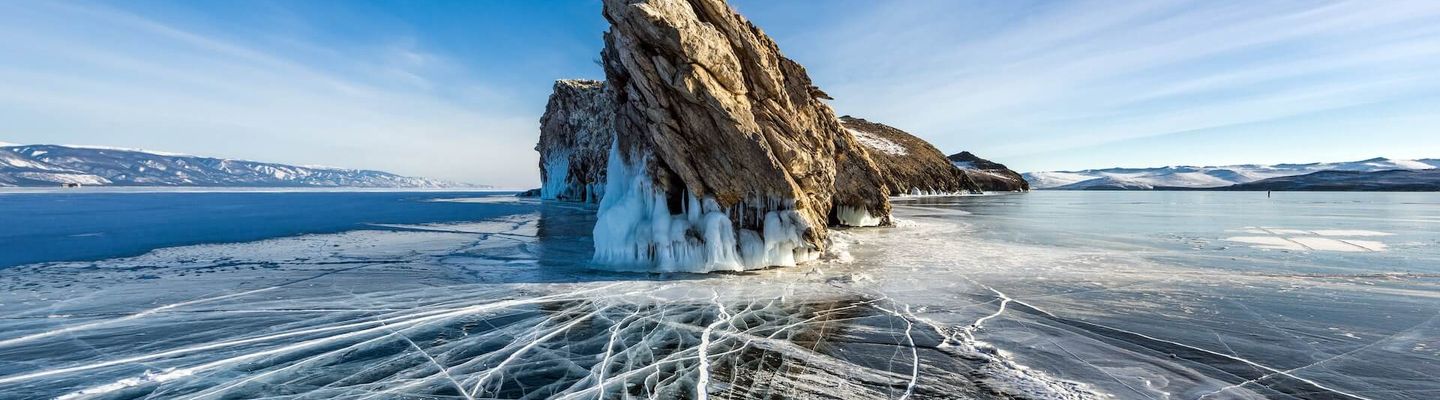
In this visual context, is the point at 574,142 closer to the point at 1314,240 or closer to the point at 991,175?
the point at 1314,240

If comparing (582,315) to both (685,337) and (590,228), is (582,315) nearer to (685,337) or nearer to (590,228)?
(685,337)

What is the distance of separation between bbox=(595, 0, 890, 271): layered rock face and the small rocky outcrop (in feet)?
397

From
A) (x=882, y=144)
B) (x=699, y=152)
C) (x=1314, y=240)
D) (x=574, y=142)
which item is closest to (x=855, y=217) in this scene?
(x=699, y=152)

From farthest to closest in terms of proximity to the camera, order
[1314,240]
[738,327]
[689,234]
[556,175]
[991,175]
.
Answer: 1. [991,175]
2. [556,175]
3. [1314,240]
4. [689,234]
5. [738,327]

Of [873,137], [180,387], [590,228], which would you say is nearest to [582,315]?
[180,387]

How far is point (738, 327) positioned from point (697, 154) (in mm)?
7501

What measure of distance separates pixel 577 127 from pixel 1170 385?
234 feet

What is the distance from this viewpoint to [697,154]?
15773 millimetres

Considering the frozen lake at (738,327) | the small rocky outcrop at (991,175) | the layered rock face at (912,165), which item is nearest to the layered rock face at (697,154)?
the frozen lake at (738,327)

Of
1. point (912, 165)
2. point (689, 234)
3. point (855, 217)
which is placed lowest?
point (855, 217)

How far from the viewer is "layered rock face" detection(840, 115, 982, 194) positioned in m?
93.7

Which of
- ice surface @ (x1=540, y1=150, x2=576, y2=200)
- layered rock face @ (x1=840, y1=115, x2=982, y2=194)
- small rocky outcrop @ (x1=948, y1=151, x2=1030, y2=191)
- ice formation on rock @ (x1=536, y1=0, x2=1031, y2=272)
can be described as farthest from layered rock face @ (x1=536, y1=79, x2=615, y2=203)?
small rocky outcrop @ (x1=948, y1=151, x2=1030, y2=191)

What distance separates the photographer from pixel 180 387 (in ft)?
21.6

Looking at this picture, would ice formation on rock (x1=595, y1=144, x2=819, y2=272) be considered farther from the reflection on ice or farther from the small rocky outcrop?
the small rocky outcrop
